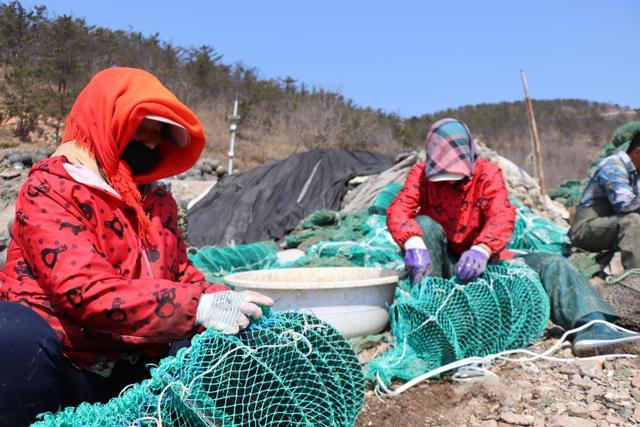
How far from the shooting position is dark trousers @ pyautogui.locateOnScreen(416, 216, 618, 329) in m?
2.87

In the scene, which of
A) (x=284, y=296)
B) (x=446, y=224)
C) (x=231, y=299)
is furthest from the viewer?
(x=446, y=224)

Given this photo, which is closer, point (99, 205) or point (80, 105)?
point (99, 205)

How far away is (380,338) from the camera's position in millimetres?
3016

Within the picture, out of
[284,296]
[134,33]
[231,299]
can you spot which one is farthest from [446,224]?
[134,33]

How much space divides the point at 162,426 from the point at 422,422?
3.85ft

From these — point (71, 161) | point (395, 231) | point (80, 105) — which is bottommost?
point (395, 231)

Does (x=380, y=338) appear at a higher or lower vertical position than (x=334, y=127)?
lower

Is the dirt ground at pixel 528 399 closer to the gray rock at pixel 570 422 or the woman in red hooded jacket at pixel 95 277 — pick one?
the gray rock at pixel 570 422

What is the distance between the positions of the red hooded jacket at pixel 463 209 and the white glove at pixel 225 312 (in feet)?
5.55

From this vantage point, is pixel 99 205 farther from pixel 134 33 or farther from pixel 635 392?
pixel 134 33

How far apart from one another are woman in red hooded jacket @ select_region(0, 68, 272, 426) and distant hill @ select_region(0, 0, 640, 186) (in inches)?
461

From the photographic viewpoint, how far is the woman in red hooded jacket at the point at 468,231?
284 centimetres

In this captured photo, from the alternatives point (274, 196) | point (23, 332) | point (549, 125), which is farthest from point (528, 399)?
point (549, 125)

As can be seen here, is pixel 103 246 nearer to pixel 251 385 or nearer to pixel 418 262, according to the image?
pixel 251 385
